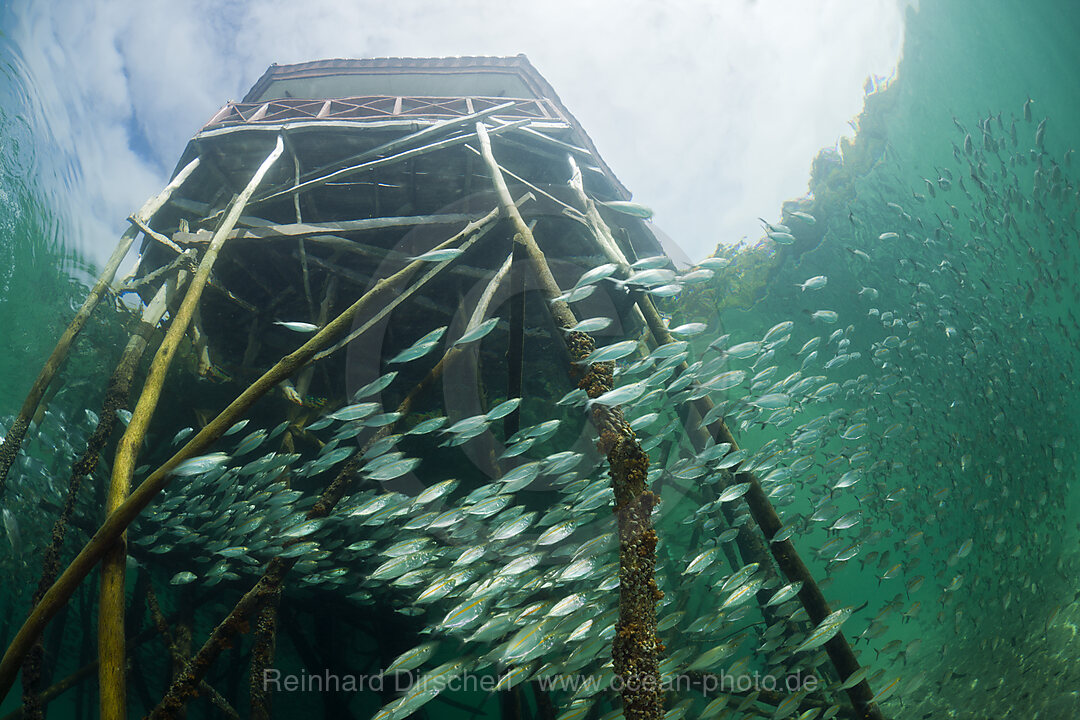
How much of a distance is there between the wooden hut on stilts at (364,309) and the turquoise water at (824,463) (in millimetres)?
413

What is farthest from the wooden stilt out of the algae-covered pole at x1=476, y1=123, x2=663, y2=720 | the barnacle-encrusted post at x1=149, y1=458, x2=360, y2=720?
the algae-covered pole at x1=476, y1=123, x2=663, y2=720

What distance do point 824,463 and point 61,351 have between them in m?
9.96

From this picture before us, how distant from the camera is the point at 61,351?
368cm

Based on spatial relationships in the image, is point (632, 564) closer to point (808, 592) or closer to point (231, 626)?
point (808, 592)

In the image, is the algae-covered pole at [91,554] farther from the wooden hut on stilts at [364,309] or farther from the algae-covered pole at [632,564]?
the algae-covered pole at [632,564]

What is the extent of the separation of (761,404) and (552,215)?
3.36 metres

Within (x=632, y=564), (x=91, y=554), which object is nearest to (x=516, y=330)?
(x=632, y=564)

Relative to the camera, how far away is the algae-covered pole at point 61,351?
11.4ft

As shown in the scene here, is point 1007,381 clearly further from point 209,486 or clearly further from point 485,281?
point 209,486

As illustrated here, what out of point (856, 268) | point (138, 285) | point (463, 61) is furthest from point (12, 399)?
point (856, 268)

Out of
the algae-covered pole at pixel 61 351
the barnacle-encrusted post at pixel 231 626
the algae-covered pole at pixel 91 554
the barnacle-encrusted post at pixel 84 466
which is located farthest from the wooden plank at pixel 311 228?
the algae-covered pole at pixel 91 554

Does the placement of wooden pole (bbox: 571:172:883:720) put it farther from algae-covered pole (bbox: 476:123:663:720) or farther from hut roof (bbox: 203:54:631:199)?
hut roof (bbox: 203:54:631:199)

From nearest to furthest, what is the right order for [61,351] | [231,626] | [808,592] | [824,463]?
[231,626] → [808,592] → [61,351] → [824,463]

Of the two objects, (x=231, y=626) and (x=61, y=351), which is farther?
(x=61, y=351)
